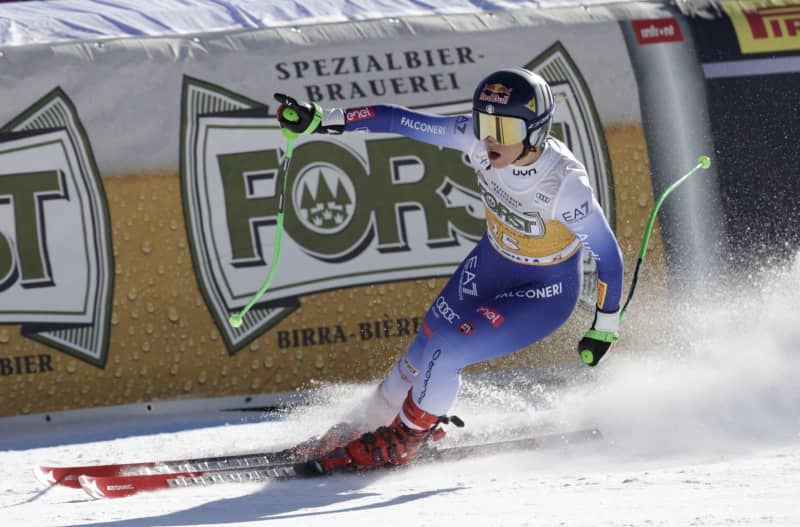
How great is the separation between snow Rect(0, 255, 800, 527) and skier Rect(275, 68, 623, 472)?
0.98ft

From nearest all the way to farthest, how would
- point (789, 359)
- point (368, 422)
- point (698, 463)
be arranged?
point (698, 463) → point (368, 422) → point (789, 359)

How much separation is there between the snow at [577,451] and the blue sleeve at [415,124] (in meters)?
1.52

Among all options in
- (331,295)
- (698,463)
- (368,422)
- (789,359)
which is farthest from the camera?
(331,295)

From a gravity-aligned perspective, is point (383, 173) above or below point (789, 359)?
above

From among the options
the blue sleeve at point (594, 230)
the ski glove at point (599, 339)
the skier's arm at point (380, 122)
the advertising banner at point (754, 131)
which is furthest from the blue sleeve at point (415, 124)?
the advertising banner at point (754, 131)

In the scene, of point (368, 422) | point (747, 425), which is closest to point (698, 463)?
point (747, 425)

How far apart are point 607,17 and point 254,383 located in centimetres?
312

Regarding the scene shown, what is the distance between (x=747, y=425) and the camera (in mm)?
6164

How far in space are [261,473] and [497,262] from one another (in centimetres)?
144

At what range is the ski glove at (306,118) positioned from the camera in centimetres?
561

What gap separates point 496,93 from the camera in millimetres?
5270

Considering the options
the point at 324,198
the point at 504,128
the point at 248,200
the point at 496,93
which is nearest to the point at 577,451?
the point at 504,128

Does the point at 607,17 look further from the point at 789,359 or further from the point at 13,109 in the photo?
the point at 13,109

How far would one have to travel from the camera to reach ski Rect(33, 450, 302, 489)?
5590mm
